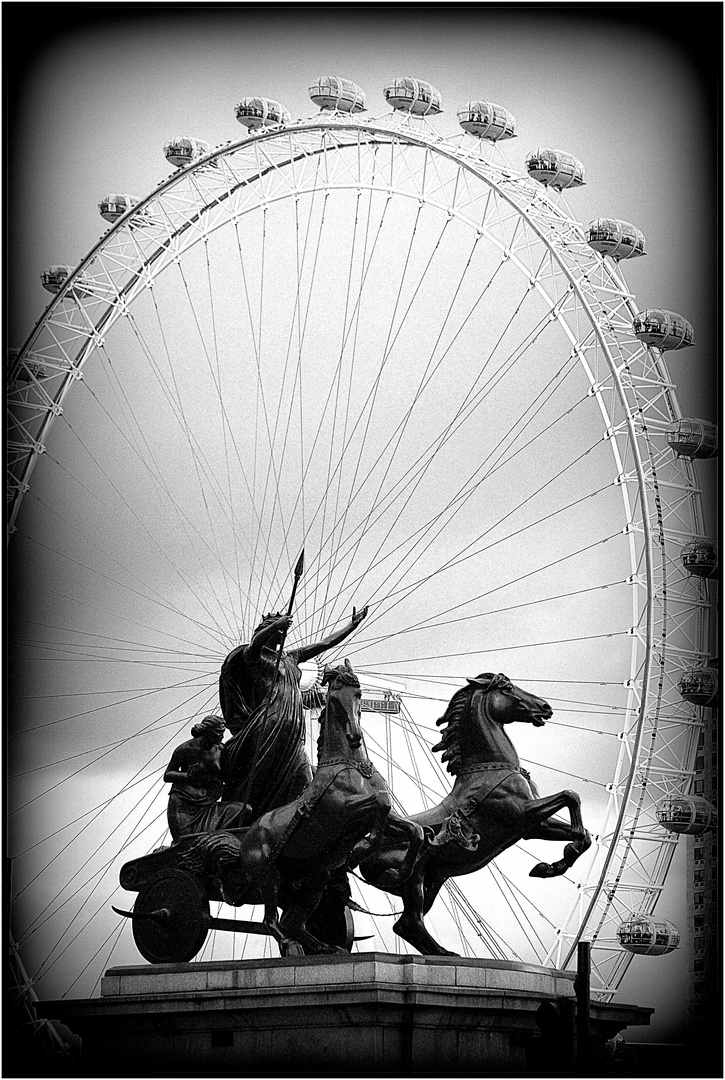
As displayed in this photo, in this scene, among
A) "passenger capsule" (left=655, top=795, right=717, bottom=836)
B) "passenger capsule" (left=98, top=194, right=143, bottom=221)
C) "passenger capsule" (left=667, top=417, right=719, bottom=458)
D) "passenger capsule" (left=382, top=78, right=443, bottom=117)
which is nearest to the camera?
"passenger capsule" (left=382, top=78, right=443, bottom=117)

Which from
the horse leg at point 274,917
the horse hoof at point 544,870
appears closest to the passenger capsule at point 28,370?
the horse leg at point 274,917

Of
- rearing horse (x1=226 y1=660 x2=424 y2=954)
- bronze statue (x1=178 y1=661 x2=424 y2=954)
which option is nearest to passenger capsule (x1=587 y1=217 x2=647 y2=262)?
rearing horse (x1=226 y1=660 x2=424 y2=954)

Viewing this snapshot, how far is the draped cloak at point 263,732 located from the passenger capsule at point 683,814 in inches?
394

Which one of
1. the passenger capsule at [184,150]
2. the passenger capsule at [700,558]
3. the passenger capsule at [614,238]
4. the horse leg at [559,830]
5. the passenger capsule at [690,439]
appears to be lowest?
the horse leg at [559,830]

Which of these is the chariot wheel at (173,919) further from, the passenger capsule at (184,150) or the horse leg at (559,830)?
the passenger capsule at (184,150)

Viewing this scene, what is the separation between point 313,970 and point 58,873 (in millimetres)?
6686

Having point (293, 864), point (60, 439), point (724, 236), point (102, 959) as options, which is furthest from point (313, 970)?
point (60, 439)

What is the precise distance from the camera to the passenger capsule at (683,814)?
36.2 meters

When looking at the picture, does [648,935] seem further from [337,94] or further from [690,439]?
[337,94]

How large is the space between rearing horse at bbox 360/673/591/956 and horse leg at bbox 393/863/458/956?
0.04ft

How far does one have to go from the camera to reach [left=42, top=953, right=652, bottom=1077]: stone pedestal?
81.4 ft

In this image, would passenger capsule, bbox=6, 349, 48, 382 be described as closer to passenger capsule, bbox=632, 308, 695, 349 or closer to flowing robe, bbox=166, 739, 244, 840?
flowing robe, bbox=166, 739, 244, 840

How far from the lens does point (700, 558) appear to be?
34875 millimetres

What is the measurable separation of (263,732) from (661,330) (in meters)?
9.94
